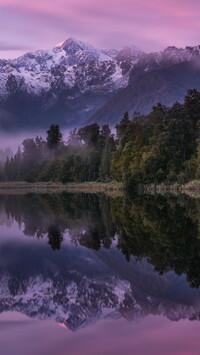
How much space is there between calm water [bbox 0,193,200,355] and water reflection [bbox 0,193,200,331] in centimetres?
3

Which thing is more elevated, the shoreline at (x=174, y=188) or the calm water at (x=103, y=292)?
the calm water at (x=103, y=292)

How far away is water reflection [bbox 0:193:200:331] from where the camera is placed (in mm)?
16922

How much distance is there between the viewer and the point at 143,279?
70.5 feet

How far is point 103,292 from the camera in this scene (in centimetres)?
1942

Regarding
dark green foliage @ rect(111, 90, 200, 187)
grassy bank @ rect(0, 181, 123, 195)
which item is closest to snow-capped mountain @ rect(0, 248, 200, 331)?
dark green foliage @ rect(111, 90, 200, 187)

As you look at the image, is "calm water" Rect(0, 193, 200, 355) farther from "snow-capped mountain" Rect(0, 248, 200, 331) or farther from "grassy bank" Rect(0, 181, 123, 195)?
"grassy bank" Rect(0, 181, 123, 195)

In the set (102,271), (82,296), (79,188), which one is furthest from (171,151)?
(82,296)

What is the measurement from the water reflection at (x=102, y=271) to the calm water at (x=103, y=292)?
3 cm

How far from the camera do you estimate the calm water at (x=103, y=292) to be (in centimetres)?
1383

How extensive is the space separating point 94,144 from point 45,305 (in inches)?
6433

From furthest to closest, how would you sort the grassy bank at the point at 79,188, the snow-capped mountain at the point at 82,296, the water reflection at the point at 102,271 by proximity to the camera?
the grassy bank at the point at 79,188 < the water reflection at the point at 102,271 < the snow-capped mountain at the point at 82,296

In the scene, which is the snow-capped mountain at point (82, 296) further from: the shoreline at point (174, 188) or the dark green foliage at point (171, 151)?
the dark green foliage at point (171, 151)

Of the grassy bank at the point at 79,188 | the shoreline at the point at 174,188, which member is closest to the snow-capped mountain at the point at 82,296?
the shoreline at the point at 174,188

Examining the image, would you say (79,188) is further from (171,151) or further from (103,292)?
(103,292)
